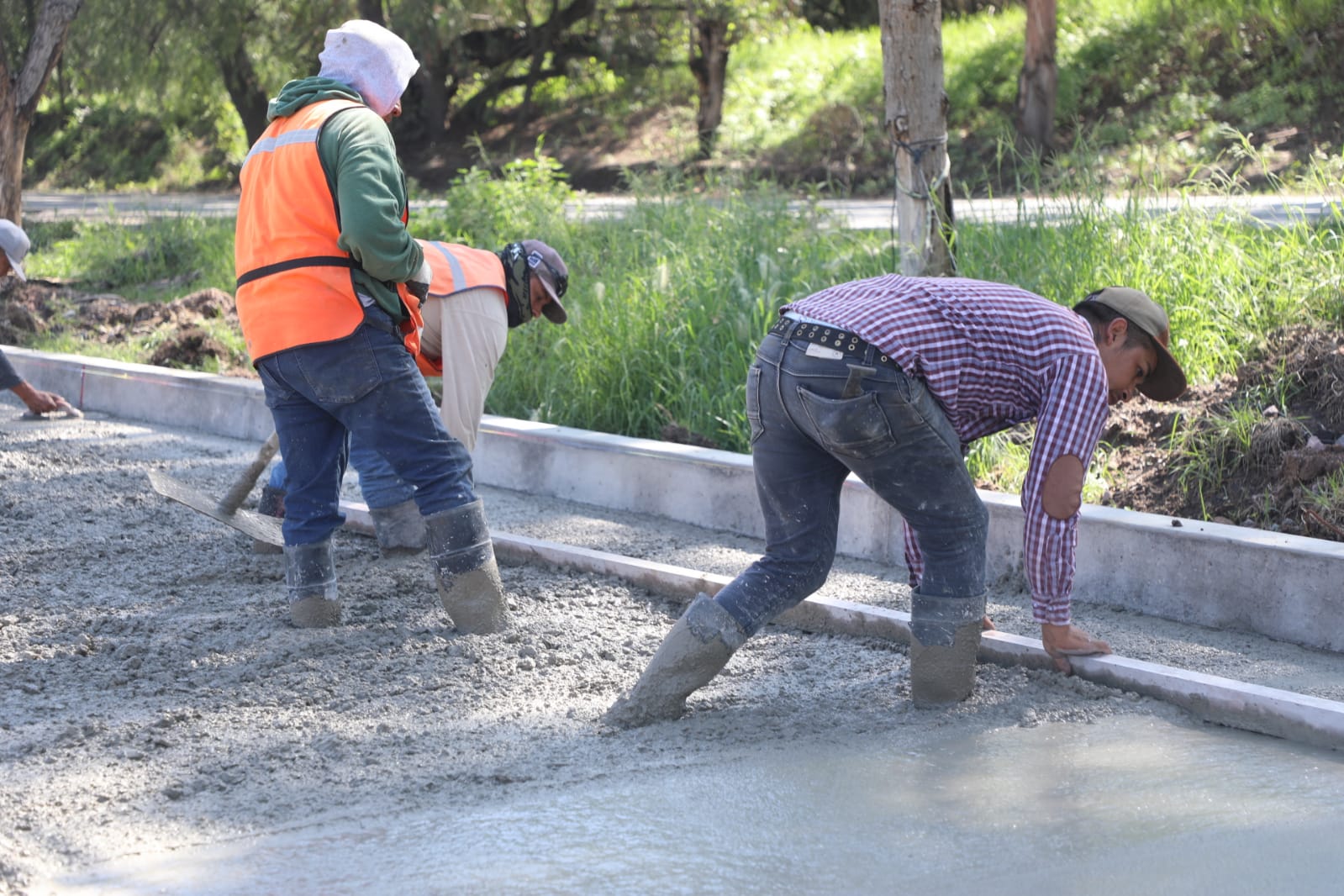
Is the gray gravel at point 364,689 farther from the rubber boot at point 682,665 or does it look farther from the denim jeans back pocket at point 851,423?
the denim jeans back pocket at point 851,423

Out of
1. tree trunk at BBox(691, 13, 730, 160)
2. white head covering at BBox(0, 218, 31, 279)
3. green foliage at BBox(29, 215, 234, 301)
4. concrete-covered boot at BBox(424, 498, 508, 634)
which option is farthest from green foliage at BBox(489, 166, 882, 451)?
tree trunk at BBox(691, 13, 730, 160)

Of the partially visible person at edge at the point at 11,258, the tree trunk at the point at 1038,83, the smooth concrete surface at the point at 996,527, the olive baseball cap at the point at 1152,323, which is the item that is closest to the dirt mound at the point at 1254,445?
the smooth concrete surface at the point at 996,527

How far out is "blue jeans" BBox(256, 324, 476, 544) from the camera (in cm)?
394

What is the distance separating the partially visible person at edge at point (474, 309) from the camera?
184 inches

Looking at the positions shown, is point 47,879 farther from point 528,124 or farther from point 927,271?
point 528,124

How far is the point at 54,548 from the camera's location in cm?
524

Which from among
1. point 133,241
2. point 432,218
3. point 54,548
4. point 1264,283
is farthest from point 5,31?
point 1264,283

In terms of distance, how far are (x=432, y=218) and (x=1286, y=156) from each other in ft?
30.5

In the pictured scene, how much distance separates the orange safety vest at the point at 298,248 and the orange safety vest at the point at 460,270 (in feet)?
2.25

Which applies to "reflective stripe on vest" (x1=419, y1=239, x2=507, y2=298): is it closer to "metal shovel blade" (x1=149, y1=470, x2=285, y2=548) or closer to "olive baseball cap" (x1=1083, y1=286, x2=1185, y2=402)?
"metal shovel blade" (x1=149, y1=470, x2=285, y2=548)

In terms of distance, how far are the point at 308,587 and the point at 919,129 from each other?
335 centimetres

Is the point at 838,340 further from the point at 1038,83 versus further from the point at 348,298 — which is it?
the point at 1038,83

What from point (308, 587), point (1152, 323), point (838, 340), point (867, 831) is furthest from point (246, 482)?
point (1152, 323)

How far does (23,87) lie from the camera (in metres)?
12.1
